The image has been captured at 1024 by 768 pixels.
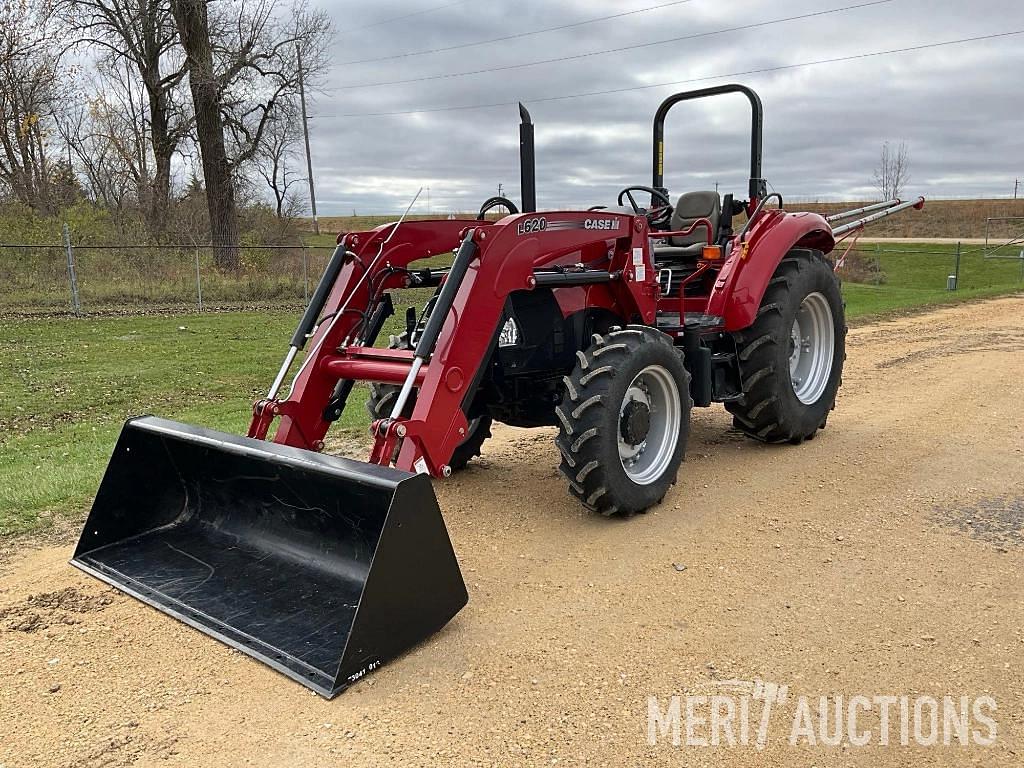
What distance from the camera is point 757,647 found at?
3197 mm

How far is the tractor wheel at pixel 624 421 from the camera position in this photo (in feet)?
13.5

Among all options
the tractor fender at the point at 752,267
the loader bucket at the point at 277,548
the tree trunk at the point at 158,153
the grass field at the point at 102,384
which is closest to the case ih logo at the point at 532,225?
the loader bucket at the point at 277,548

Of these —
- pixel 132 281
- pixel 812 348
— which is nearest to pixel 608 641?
pixel 812 348

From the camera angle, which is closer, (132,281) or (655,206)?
(655,206)

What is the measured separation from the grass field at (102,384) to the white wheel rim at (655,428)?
2.87 meters

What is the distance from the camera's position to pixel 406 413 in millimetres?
4340

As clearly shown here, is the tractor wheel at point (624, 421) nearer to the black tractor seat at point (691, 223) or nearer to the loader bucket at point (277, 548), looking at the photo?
the loader bucket at point (277, 548)

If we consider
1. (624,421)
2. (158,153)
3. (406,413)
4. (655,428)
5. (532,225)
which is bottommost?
(655,428)

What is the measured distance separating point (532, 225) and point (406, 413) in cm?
117

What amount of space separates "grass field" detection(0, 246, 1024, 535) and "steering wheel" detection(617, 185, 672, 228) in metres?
2.80

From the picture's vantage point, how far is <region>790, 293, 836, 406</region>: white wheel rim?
6.30 m

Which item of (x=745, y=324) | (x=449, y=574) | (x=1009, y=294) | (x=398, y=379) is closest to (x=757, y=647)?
(x=449, y=574)

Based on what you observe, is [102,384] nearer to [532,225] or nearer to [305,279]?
[532,225]

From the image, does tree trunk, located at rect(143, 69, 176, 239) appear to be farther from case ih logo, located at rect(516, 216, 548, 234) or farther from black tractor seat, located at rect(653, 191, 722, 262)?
case ih logo, located at rect(516, 216, 548, 234)
